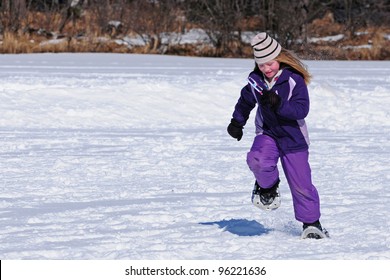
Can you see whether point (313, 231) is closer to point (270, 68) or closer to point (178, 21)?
point (270, 68)

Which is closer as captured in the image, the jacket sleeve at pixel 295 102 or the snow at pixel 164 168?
the jacket sleeve at pixel 295 102

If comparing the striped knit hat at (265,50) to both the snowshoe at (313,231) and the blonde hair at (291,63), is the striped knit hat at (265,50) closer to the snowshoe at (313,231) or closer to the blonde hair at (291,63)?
the blonde hair at (291,63)

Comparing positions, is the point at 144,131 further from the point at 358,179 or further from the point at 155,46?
the point at 155,46

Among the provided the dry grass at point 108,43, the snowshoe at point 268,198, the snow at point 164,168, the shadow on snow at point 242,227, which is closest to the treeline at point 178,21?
the dry grass at point 108,43

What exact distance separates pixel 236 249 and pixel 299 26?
20.8m

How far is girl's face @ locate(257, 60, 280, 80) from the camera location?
6230 millimetres

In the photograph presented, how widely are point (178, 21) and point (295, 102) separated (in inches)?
826

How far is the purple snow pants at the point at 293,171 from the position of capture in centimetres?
636

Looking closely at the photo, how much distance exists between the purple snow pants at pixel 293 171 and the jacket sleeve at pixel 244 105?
17cm

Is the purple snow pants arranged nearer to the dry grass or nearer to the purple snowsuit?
Answer: the purple snowsuit

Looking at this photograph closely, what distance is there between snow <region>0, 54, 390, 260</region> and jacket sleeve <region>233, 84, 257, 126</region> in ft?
2.54

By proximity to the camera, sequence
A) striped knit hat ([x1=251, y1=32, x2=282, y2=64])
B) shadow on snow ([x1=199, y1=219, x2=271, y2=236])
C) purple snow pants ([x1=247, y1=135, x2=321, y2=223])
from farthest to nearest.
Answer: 1. shadow on snow ([x1=199, y1=219, x2=271, y2=236])
2. purple snow pants ([x1=247, y1=135, x2=321, y2=223])
3. striped knit hat ([x1=251, y1=32, x2=282, y2=64])

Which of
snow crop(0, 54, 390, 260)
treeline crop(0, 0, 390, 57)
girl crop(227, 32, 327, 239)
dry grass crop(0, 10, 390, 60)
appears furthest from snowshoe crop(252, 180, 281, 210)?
treeline crop(0, 0, 390, 57)

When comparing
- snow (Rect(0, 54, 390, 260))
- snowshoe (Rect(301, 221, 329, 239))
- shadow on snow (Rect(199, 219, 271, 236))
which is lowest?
snow (Rect(0, 54, 390, 260))
